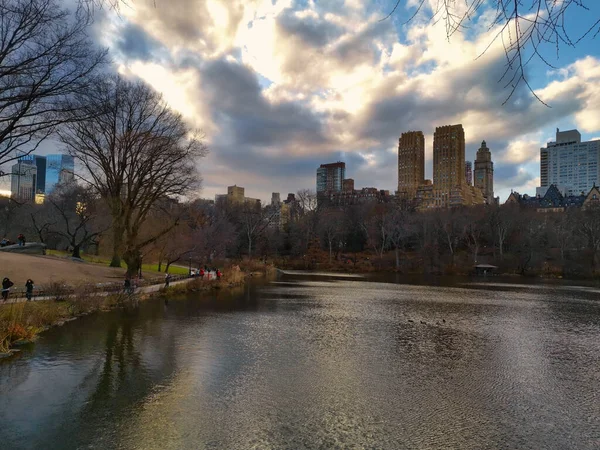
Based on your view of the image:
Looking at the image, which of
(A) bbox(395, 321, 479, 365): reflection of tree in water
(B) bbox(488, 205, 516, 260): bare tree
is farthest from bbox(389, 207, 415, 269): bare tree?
(A) bbox(395, 321, 479, 365): reflection of tree in water

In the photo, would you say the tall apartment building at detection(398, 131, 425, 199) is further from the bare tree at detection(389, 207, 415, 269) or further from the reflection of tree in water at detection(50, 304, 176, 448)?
the reflection of tree in water at detection(50, 304, 176, 448)

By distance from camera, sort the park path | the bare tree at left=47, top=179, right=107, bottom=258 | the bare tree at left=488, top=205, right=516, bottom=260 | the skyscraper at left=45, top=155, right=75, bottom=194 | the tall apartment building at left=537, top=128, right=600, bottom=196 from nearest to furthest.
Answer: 1. the park path
2. the skyscraper at left=45, top=155, right=75, bottom=194
3. the bare tree at left=47, top=179, right=107, bottom=258
4. the bare tree at left=488, top=205, right=516, bottom=260
5. the tall apartment building at left=537, top=128, right=600, bottom=196

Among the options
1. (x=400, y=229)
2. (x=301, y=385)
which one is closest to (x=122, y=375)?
(x=301, y=385)

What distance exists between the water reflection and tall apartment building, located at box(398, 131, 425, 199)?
151 m

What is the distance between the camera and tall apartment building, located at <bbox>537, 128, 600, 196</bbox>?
17350cm

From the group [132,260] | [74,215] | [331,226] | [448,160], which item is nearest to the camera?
[132,260]

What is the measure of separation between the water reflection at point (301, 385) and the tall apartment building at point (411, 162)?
151 metres

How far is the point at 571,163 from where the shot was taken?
185 m

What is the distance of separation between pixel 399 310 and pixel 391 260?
4952 cm

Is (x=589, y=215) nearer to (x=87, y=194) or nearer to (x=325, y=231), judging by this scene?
(x=325, y=231)

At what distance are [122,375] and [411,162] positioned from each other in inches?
6473

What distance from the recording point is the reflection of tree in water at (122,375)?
7.45 meters

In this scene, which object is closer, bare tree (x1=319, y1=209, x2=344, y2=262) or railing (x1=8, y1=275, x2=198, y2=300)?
railing (x1=8, y1=275, x2=198, y2=300)

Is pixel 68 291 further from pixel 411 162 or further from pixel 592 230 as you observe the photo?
pixel 411 162
